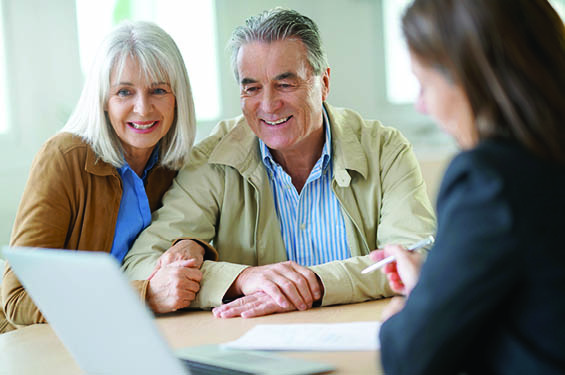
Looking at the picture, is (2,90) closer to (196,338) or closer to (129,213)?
(129,213)

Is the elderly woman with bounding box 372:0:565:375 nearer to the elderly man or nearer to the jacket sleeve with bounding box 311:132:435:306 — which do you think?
the jacket sleeve with bounding box 311:132:435:306

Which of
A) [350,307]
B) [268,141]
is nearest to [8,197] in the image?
[268,141]

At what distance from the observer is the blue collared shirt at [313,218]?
206 cm

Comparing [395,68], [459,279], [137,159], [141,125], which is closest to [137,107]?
[141,125]

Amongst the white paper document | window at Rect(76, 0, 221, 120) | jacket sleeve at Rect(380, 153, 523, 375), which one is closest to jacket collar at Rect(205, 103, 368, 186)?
the white paper document

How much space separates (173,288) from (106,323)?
28.6 inches

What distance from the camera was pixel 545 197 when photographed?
0.80 m

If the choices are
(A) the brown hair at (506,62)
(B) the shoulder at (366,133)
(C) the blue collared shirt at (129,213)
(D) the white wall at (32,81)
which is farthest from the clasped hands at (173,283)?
(D) the white wall at (32,81)

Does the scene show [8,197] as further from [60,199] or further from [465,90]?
[465,90]

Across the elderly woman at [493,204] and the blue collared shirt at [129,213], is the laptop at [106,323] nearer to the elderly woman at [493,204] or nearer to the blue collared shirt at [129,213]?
the elderly woman at [493,204]

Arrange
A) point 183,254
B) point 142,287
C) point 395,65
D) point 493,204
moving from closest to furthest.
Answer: point 493,204, point 142,287, point 183,254, point 395,65

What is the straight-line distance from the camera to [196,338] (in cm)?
140

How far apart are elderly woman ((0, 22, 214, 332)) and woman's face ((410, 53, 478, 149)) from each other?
3.23ft

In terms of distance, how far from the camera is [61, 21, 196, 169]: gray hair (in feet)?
6.55
